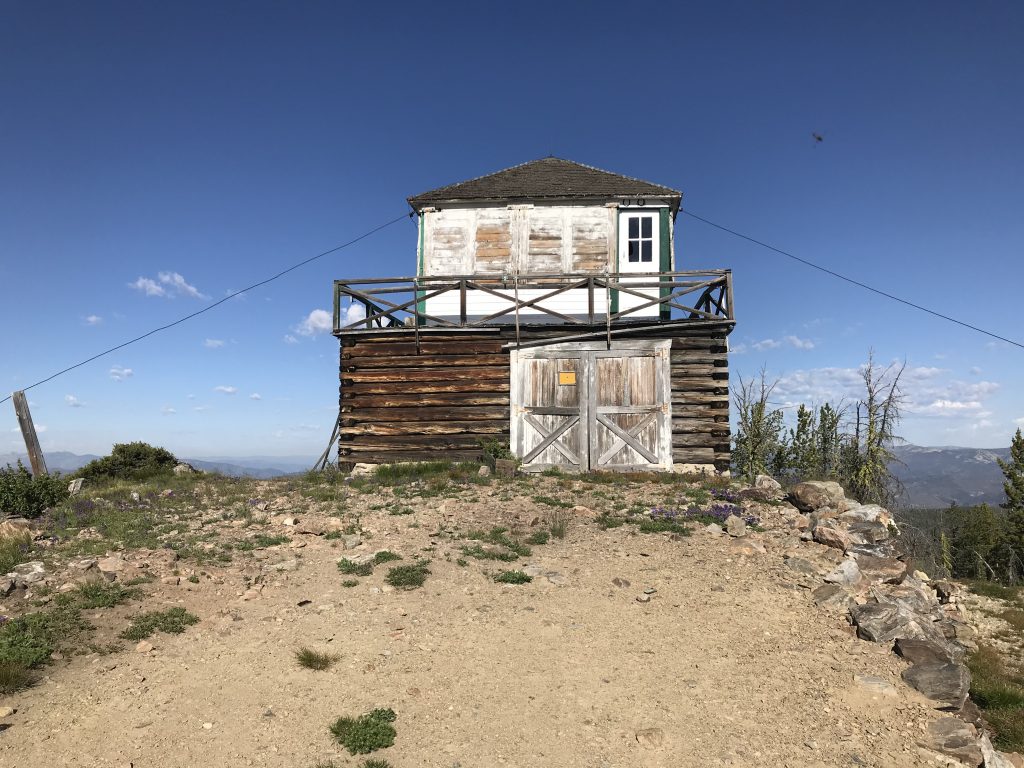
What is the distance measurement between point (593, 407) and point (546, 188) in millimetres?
7126

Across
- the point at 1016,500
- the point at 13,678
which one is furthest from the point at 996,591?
the point at 1016,500

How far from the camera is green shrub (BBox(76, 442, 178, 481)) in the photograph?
54.6 ft

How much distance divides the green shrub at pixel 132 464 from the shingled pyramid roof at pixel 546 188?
11193mm

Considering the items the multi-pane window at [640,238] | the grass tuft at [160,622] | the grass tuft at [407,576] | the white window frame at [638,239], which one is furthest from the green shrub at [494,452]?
the grass tuft at [160,622]

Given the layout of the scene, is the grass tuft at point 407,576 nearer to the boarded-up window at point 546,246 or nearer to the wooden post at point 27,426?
the boarded-up window at point 546,246

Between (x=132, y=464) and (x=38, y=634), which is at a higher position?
(x=132, y=464)

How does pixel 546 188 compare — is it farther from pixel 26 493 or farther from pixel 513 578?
pixel 26 493

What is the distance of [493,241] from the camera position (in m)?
17.3

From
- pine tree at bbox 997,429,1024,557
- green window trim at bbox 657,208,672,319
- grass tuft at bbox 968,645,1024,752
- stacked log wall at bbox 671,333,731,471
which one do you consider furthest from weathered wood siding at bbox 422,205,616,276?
pine tree at bbox 997,429,1024,557

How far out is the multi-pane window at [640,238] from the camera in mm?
16922

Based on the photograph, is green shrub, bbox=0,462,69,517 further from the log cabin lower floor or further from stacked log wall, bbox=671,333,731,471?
stacked log wall, bbox=671,333,731,471

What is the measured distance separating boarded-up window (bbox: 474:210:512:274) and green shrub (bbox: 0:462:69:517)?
11.8 m

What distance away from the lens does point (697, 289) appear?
15.2 meters

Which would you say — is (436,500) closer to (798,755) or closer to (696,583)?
(696,583)
